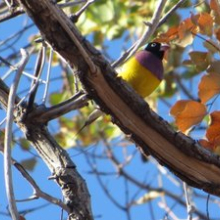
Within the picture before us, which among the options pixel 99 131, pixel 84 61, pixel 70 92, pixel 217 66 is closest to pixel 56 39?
pixel 84 61

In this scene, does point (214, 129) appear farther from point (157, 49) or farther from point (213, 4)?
point (157, 49)

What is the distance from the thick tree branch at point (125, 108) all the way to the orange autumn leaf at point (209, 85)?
0.13 m

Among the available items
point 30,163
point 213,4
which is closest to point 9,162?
point 213,4

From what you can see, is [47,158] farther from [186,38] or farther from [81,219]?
[186,38]

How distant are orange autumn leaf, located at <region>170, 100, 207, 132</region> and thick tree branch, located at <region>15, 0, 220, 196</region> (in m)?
0.10

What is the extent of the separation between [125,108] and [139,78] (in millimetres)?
1153

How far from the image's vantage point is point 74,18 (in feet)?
5.86

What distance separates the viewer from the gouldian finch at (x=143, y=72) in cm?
286

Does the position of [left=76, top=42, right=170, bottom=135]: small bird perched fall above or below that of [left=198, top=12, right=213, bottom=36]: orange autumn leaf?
above

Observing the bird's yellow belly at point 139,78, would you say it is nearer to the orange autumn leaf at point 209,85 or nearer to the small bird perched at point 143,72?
the small bird perched at point 143,72

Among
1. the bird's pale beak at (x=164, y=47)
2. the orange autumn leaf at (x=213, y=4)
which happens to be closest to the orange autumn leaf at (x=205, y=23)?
the orange autumn leaf at (x=213, y=4)

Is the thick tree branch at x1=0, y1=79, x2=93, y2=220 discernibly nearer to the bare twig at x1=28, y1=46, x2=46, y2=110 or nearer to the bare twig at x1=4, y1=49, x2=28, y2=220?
the bare twig at x1=28, y1=46, x2=46, y2=110

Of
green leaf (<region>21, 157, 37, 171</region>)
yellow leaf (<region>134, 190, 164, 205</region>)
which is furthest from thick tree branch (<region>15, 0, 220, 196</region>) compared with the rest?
yellow leaf (<region>134, 190, 164, 205</region>)

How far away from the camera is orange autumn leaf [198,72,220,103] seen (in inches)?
73.7
